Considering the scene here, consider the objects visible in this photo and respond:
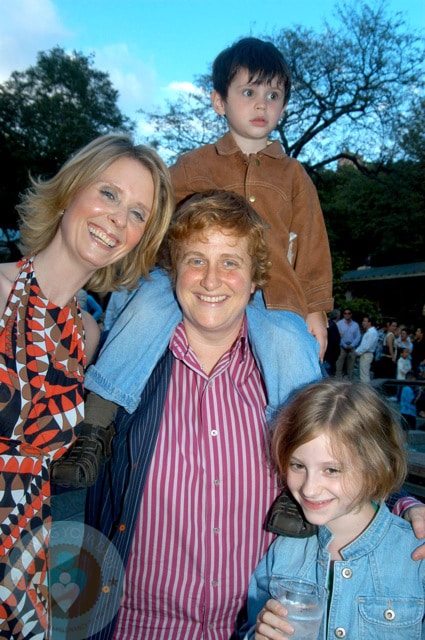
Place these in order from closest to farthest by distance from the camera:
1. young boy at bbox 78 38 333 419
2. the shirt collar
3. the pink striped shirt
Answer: the pink striped shirt
young boy at bbox 78 38 333 419
the shirt collar

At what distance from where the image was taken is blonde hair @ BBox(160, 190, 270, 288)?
2.32 m

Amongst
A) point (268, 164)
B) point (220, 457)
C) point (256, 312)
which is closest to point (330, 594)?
point (220, 457)

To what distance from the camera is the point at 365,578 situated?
1.96 meters

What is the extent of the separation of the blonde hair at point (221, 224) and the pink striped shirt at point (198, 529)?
70 cm

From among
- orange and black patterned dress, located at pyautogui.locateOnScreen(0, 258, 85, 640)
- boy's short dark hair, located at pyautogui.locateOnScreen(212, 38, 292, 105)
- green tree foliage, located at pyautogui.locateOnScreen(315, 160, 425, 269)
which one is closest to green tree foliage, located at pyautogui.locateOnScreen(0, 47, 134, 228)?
green tree foliage, located at pyautogui.locateOnScreen(315, 160, 425, 269)

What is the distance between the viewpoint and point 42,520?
2.00m

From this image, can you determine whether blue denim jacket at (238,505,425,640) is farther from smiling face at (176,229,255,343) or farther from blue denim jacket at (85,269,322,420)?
smiling face at (176,229,255,343)

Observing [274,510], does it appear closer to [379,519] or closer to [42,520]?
[379,519]

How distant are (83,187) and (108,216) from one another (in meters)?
0.19

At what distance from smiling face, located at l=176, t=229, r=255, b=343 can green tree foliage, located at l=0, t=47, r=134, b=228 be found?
19.7 metres

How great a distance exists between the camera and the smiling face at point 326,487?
6.48 feet

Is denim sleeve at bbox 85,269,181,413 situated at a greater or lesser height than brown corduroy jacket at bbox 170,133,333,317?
lesser

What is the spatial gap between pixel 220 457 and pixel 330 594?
627 mm

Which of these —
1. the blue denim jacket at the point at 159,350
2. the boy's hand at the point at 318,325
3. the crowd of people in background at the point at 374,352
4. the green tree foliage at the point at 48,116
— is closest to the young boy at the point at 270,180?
the boy's hand at the point at 318,325
